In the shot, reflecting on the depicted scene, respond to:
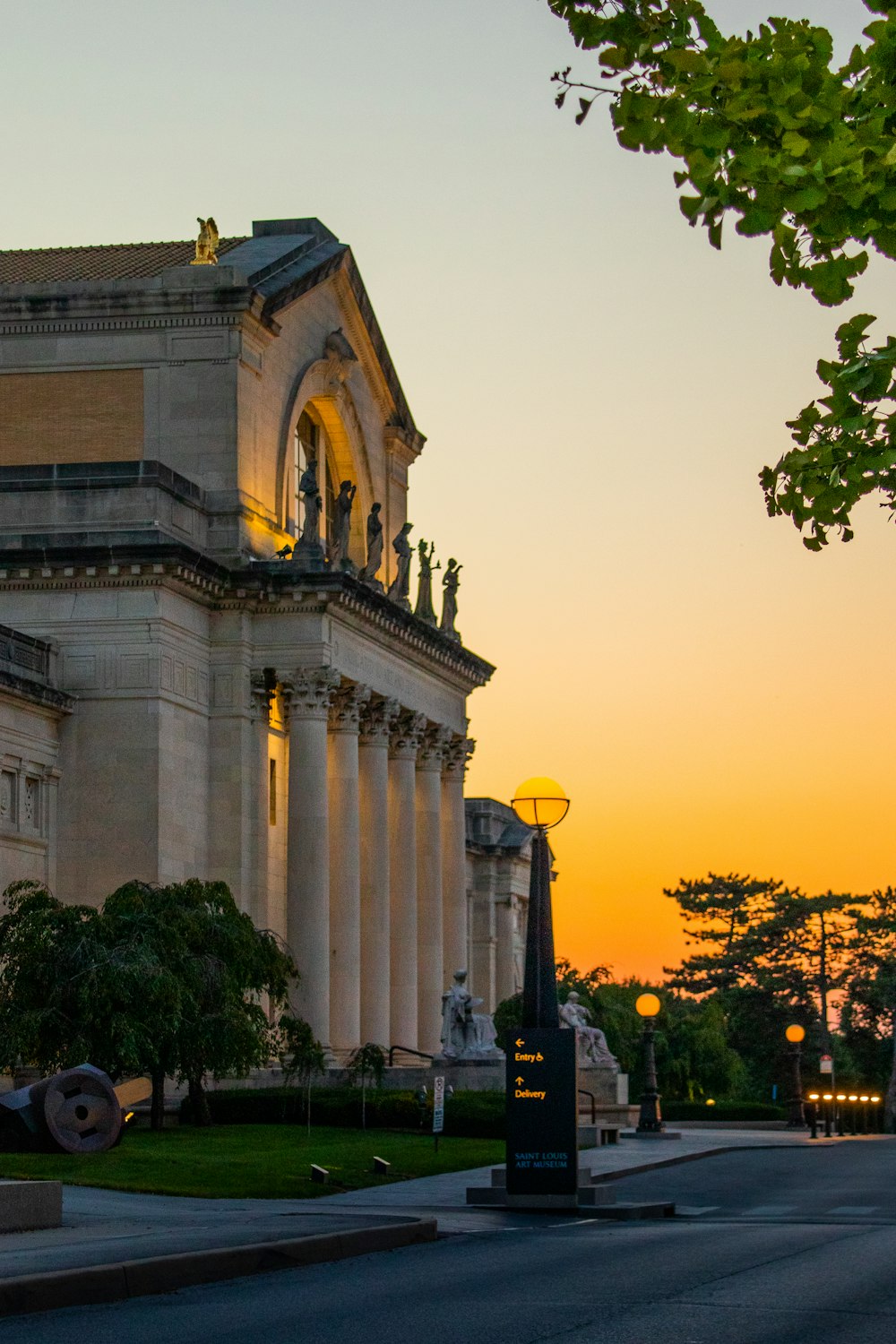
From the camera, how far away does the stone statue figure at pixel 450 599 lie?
7406cm

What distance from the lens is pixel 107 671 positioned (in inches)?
2256

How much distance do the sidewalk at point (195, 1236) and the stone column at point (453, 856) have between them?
35.9 metres

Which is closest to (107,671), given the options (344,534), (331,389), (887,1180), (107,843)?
(107,843)

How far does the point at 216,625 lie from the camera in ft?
200

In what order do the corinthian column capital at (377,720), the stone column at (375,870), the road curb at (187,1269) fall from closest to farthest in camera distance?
the road curb at (187,1269) < the stone column at (375,870) < the corinthian column capital at (377,720)

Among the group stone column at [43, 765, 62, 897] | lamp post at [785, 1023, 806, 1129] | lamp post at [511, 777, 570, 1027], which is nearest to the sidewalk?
lamp post at [511, 777, 570, 1027]

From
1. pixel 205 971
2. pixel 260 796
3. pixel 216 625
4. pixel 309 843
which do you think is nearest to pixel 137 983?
pixel 205 971

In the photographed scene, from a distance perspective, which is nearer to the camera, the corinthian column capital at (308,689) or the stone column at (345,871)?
the corinthian column capital at (308,689)

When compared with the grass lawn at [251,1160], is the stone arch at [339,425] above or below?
above

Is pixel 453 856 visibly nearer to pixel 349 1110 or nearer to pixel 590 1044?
pixel 590 1044

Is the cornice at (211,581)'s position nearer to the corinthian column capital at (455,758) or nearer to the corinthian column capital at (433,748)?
the corinthian column capital at (433,748)

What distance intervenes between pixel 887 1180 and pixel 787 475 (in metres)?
31.1

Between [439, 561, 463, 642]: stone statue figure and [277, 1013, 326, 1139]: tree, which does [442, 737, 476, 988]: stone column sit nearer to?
[439, 561, 463, 642]: stone statue figure

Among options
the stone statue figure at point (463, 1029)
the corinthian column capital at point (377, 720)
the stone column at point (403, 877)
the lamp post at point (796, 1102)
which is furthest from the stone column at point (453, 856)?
the lamp post at point (796, 1102)
